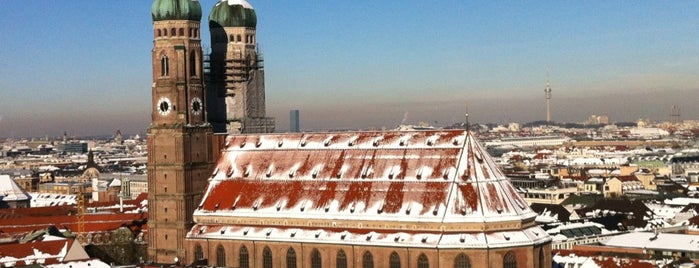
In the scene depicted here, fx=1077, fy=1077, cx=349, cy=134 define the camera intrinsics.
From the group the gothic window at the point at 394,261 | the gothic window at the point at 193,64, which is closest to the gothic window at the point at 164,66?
the gothic window at the point at 193,64

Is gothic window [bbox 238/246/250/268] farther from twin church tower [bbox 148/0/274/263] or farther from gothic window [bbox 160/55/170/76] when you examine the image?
gothic window [bbox 160/55/170/76]

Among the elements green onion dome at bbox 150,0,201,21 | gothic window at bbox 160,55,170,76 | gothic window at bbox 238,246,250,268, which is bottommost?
gothic window at bbox 238,246,250,268

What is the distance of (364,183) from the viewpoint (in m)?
102

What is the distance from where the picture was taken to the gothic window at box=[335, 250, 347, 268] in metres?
101

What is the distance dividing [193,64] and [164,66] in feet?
9.88

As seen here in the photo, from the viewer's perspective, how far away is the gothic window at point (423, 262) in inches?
3772

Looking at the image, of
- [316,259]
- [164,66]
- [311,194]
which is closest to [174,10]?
[164,66]

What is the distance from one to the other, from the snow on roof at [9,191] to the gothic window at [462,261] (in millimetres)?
115936

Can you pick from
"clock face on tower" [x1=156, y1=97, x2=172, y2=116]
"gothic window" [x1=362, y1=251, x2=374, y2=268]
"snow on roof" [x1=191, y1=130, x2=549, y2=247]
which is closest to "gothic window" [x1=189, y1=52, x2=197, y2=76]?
"clock face on tower" [x1=156, y1=97, x2=172, y2=116]

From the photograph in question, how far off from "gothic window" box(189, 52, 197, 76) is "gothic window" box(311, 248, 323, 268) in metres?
24.5

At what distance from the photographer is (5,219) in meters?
143

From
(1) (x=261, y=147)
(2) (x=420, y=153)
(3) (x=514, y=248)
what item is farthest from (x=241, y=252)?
(3) (x=514, y=248)

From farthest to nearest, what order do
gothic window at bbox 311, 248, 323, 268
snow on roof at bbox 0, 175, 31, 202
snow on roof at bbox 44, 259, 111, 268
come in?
snow on roof at bbox 0, 175, 31, 202
gothic window at bbox 311, 248, 323, 268
snow on roof at bbox 44, 259, 111, 268

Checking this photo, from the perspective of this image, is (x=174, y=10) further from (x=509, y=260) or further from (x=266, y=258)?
(x=509, y=260)
